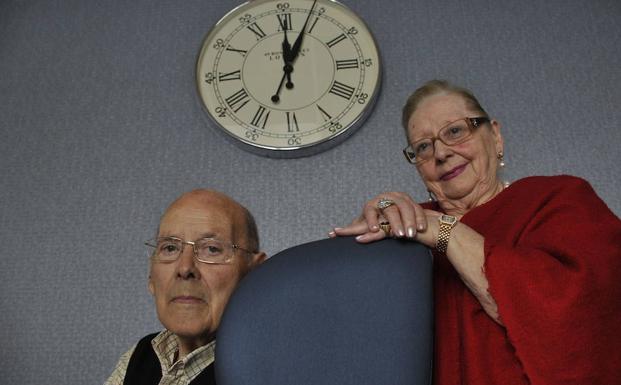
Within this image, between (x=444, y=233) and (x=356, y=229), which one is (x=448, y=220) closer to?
(x=444, y=233)

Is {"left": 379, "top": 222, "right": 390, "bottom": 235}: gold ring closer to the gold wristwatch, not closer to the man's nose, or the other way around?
the gold wristwatch

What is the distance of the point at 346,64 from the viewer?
196 cm

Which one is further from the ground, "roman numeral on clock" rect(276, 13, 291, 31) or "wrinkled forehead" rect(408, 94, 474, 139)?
"roman numeral on clock" rect(276, 13, 291, 31)

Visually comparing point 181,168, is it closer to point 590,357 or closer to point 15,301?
point 15,301

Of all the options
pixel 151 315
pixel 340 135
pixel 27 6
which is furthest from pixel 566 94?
pixel 27 6

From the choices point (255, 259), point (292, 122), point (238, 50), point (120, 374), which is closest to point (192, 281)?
point (255, 259)

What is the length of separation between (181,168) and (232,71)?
1.18 ft

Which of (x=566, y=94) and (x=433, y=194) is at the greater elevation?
(x=566, y=94)

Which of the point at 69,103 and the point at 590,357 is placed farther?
the point at 69,103

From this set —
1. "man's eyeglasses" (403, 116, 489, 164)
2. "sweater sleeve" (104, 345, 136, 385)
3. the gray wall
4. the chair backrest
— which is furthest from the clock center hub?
the chair backrest

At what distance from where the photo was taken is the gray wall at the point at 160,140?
1.79 m

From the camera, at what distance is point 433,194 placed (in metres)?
1.33

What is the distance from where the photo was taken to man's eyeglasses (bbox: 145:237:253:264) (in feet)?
3.78

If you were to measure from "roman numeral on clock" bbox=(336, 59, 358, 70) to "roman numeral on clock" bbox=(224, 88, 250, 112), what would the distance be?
0.31 m
